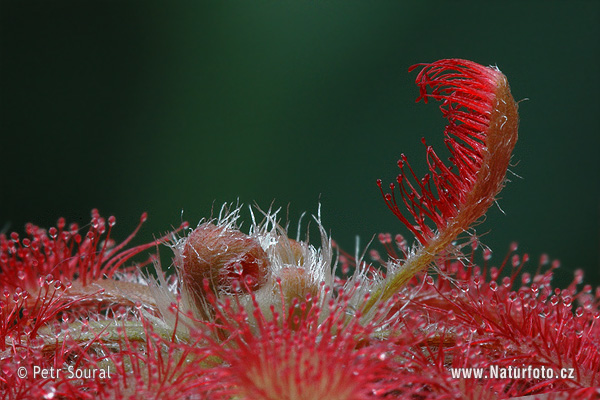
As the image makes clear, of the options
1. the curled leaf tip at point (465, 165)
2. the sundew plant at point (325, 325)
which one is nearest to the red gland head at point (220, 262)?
the sundew plant at point (325, 325)

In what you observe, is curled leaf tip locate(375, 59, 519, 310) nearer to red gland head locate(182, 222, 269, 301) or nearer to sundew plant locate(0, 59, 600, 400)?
sundew plant locate(0, 59, 600, 400)

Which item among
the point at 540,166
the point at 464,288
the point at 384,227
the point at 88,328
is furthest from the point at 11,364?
the point at 540,166

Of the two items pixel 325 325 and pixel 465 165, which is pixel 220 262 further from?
pixel 465 165

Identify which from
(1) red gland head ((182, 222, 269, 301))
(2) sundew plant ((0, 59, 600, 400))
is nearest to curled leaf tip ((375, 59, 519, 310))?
(2) sundew plant ((0, 59, 600, 400))

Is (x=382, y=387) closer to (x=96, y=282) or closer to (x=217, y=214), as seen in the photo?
(x=217, y=214)

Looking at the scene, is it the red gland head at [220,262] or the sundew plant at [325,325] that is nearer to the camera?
the sundew plant at [325,325]

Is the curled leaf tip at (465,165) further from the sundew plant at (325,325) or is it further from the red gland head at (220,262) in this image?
the red gland head at (220,262)

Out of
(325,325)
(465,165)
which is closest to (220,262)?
(325,325)
